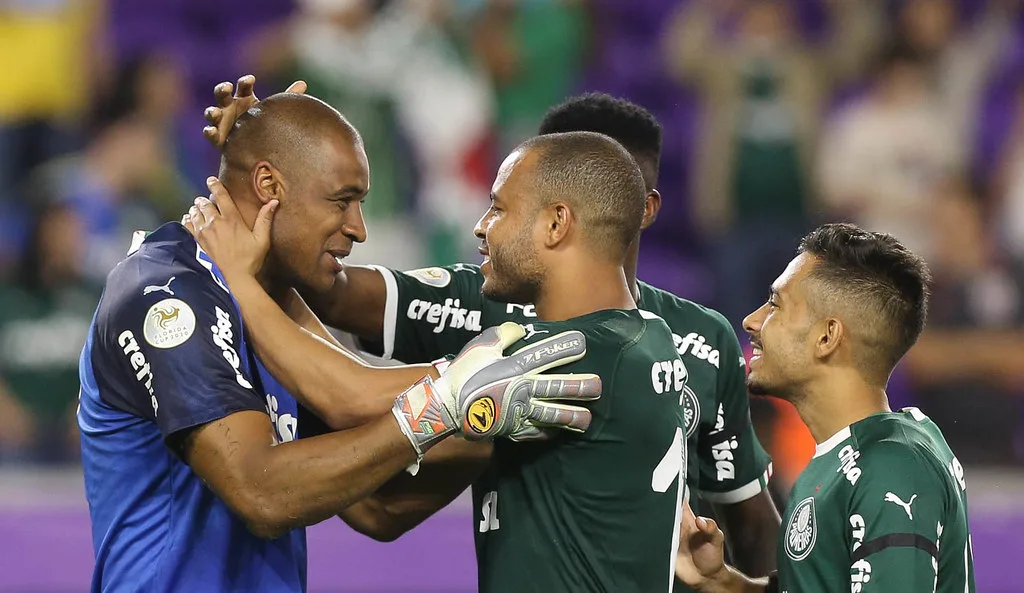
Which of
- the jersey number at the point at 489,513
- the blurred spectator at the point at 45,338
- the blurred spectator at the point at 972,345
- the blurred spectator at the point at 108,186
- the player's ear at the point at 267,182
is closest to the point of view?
the jersey number at the point at 489,513

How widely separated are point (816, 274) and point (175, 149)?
6239 millimetres

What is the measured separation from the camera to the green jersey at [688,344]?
415cm

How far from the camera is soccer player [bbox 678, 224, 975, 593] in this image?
3.17 metres

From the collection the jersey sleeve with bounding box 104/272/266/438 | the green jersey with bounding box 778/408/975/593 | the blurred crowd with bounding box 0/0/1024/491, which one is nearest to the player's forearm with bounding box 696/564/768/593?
the green jersey with bounding box 778/408/975/593

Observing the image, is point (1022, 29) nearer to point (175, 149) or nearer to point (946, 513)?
point (175, 149)

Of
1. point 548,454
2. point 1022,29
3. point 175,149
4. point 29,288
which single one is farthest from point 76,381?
point 1022,29

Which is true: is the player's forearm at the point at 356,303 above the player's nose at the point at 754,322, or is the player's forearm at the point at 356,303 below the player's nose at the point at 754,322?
above

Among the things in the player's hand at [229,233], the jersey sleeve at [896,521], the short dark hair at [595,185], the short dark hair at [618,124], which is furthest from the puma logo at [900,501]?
the player's hand at [229,233]

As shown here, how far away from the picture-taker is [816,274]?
3629mm

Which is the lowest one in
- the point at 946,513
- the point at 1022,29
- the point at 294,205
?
the point at 946,513

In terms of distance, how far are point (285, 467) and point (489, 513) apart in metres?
0.53

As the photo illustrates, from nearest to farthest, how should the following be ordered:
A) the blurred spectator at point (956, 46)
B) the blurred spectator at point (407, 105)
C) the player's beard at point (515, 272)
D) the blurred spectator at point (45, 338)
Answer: the player's beard at point (515, 272)
the blurred spectator at point (45, 338)
the blurred spectator at point (407, 105)
the blurred spectator at point (956, 46)

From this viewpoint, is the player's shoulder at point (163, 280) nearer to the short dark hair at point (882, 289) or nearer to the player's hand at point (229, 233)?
the player's hand at point (229, 233)

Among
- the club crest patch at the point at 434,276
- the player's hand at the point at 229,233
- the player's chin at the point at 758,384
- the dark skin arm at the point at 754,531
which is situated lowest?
the dark skin arm at the point at 754,531
